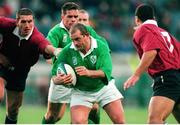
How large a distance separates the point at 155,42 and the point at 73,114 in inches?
61.6

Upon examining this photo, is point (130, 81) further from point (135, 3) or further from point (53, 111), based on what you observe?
point (135, 3)

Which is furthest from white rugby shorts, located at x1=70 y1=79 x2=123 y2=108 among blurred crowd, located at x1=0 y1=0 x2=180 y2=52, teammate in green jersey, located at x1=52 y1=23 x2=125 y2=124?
blurred crowd, located at x1=0 y1=0 x2=180 y2=52

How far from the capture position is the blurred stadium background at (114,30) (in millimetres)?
21609

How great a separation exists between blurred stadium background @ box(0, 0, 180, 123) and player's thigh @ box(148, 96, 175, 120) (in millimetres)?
9159

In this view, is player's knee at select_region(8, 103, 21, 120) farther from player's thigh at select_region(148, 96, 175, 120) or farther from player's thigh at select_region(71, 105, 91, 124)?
player's thigh at select_region(148, 96, 175, 120)

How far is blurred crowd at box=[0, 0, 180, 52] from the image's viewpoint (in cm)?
2334

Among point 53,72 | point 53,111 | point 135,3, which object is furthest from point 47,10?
point 53,72

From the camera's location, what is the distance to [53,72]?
35.5 feet

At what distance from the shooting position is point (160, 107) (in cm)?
1030

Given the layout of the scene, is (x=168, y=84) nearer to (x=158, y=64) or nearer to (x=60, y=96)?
(x=158, y=64)

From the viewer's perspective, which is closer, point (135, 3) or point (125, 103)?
point (125, 103)

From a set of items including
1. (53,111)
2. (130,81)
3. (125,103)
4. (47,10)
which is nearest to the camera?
(130,81)

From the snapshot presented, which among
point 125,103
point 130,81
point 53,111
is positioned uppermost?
point 130,81

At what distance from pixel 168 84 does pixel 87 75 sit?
1188 millimetres
